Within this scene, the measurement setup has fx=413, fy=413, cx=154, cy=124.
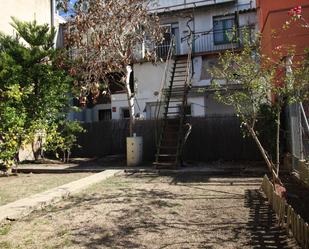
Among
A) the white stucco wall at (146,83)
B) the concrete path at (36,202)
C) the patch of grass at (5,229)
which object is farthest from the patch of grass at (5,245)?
the white stucco wall at (146,83)

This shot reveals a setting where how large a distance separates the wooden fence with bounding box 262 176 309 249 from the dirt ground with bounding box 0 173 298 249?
14cm

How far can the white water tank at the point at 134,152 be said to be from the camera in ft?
50.0

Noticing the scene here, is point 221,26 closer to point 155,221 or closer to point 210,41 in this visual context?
point 210,41

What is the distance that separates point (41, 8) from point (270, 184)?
51.4 feet

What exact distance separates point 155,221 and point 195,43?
53.3 ft

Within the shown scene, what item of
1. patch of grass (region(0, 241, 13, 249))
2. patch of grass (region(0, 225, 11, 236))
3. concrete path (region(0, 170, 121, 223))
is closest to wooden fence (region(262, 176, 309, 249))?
patch of grass (region(0, 241, 13, 249))

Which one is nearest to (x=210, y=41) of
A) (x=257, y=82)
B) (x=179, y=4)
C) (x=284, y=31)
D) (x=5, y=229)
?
(x=179, y=4)

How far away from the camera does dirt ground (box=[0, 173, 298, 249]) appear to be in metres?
5.67

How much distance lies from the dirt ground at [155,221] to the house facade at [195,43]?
34.9 ft

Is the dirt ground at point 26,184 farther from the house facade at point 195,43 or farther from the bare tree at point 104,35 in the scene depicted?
the house facade at point 195,43

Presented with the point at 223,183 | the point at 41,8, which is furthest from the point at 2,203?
the point at 41,8

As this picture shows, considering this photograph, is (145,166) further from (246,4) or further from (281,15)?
(246,4)

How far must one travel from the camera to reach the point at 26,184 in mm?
11641

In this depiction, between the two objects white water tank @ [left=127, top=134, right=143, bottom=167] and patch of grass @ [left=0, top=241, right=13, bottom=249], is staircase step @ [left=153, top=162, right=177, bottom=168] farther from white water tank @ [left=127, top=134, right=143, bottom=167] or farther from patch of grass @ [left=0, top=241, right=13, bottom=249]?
patch of grass @ [left=0, top=241, right=13, bottom=249]
